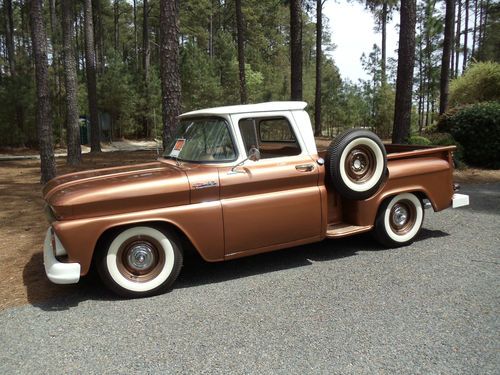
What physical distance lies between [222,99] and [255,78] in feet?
9.38

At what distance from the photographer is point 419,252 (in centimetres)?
533

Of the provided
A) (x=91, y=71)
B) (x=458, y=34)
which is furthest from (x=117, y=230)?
(x=458, y=34)

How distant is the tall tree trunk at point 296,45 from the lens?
14922 mm

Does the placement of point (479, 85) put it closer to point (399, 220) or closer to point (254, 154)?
point (399, 220)

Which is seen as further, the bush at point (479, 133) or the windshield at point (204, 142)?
the bush at point (479, 133)

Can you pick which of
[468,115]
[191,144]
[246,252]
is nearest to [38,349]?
[246,252]

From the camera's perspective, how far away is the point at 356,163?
16.8 ft

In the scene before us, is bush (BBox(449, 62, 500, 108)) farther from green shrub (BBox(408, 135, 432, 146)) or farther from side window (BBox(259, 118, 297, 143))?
side window (BBox(259, 118, 297, 143))

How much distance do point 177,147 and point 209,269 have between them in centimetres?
143

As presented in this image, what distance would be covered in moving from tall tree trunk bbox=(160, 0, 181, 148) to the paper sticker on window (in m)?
3.13

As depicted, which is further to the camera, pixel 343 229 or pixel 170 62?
pixel 170 62

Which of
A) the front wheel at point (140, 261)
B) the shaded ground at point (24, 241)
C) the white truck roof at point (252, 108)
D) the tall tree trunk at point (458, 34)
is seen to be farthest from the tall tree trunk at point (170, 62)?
the tall tree trunk at point (458, 34)

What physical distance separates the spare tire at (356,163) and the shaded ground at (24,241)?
116 inches

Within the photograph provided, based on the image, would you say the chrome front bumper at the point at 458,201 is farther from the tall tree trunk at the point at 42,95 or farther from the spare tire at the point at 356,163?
the tall tree trunk at the point at 42,95
